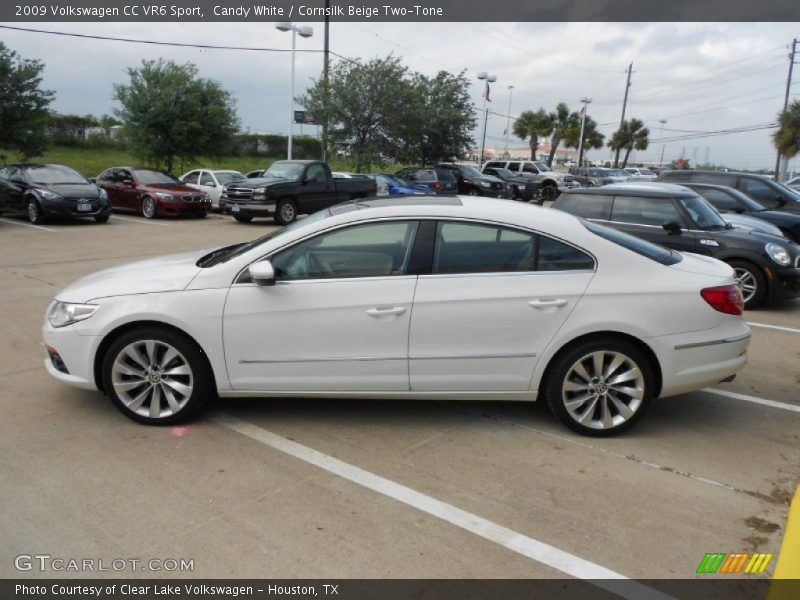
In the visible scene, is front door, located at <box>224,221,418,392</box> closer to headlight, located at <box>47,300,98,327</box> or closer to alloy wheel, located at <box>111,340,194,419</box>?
alloy wheel, located at <box>111,340,194,419</box>

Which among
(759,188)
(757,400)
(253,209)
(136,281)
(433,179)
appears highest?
(759,188)

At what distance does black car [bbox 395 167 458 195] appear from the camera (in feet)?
77.3

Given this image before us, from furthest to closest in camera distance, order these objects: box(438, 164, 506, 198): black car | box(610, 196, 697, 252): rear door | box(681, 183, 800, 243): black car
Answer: box(438, 164, 506, 198): black car, box(681, 183, 800, 243): black car, box(610, 196, 697, 252): rear door

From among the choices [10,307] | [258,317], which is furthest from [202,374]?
[10,307]

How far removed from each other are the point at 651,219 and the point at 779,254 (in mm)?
1669

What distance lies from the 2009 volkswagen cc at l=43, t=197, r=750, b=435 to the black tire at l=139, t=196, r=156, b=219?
49.4ft

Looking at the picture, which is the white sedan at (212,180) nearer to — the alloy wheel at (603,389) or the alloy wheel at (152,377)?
the alloy wheel at (152,377)

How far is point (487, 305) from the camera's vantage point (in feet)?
13.4

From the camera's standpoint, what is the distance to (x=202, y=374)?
4234 mm

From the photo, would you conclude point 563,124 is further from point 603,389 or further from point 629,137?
point 603,389

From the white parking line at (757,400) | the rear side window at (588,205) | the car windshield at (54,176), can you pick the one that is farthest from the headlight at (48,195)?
the white parking line at (757,400)

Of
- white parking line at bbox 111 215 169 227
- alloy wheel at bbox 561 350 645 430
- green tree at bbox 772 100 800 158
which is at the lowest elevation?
white parking line at bbox 111 215 169 227

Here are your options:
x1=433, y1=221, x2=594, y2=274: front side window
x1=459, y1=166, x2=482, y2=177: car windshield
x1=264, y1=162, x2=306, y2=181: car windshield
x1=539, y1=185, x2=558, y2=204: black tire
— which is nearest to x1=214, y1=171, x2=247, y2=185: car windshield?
x1=264, y1=162, x2=306, y2=181: car windshield

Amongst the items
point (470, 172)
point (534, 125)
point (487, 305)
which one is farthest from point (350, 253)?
point (534, 125)
